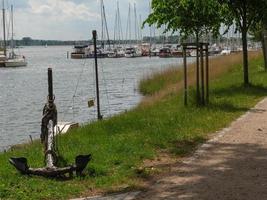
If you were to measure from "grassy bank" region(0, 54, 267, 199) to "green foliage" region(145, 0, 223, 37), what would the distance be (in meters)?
2.06

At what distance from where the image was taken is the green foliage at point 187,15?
15.9 meters

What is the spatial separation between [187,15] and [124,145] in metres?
6.78

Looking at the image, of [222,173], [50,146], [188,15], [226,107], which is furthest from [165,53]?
[222,173]

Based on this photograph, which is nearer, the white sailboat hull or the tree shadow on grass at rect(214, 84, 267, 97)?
the tree shadow on grass at rect(214, 84, 267, 97)

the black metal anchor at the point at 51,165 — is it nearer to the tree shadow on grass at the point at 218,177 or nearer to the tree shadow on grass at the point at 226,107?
the tree shadow on grass at the point at 218,177

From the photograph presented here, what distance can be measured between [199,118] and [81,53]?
4388 inches

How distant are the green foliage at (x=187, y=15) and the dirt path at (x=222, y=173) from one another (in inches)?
201

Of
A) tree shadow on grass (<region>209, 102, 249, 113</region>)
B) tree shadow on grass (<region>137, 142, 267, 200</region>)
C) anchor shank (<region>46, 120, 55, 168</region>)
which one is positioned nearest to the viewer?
tree shadow on grass (<region>137, 142, 267, 200</region>)

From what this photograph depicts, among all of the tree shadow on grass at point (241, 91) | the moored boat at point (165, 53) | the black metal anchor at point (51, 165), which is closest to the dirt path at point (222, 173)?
the black metal anchor at point (51, 165)

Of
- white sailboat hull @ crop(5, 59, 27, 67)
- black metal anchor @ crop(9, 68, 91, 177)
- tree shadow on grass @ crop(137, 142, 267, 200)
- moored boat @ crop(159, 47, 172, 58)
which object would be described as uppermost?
moored boat @ crop(159, 47, 172, 58)

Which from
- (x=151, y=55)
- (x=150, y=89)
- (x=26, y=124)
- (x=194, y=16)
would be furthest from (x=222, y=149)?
(x=151, y=55)

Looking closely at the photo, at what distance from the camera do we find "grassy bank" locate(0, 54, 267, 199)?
7.95 m

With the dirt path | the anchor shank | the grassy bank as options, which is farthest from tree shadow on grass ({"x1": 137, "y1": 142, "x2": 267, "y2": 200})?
the anchor shank

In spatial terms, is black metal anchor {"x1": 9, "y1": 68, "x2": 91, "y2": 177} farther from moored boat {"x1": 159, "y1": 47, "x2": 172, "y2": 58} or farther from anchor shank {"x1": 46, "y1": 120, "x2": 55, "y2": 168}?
moored boat {"x1": 159, "y1": 47, "x2": 172, "y2": 58}
